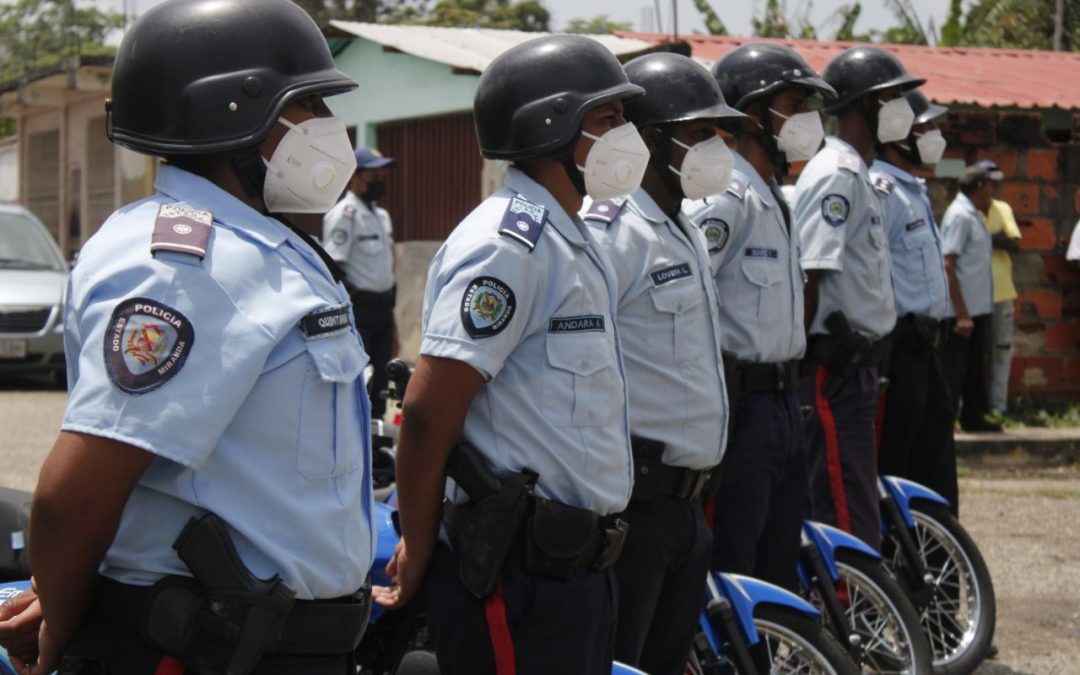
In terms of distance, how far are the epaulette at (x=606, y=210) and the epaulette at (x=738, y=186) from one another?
2.74 feet

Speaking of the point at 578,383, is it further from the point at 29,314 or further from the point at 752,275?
the point at 29,314

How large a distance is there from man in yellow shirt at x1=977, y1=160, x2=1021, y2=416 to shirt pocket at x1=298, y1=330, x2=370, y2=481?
30.9ft

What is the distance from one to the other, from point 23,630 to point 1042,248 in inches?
418

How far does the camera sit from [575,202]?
3.53 metres

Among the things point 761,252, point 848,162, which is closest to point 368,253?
point 848,162

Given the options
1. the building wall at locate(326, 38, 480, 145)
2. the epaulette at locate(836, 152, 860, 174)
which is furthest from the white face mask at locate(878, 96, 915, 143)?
the building wall at locate(326, 38, 480, 145)

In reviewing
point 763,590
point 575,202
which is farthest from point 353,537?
point 763,590

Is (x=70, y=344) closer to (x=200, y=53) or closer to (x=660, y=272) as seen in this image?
(x=200, y=53)

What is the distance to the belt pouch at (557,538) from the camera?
3166 mm

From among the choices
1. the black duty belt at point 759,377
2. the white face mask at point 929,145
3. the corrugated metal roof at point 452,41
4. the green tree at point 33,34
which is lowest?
the green tree at point 33,34

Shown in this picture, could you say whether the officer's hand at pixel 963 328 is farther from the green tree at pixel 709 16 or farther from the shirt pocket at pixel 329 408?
the green tree at pixel 709 16

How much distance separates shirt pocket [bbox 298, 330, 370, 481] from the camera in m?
2.38

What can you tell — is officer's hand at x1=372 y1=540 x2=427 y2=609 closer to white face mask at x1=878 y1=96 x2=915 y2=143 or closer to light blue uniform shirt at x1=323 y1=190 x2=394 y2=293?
white face mask at x1=878 y1=96 x2=915 y2=143

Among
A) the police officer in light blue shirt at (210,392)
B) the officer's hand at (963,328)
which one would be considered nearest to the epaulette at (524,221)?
the police officer in light blue shirt at (210,392)
